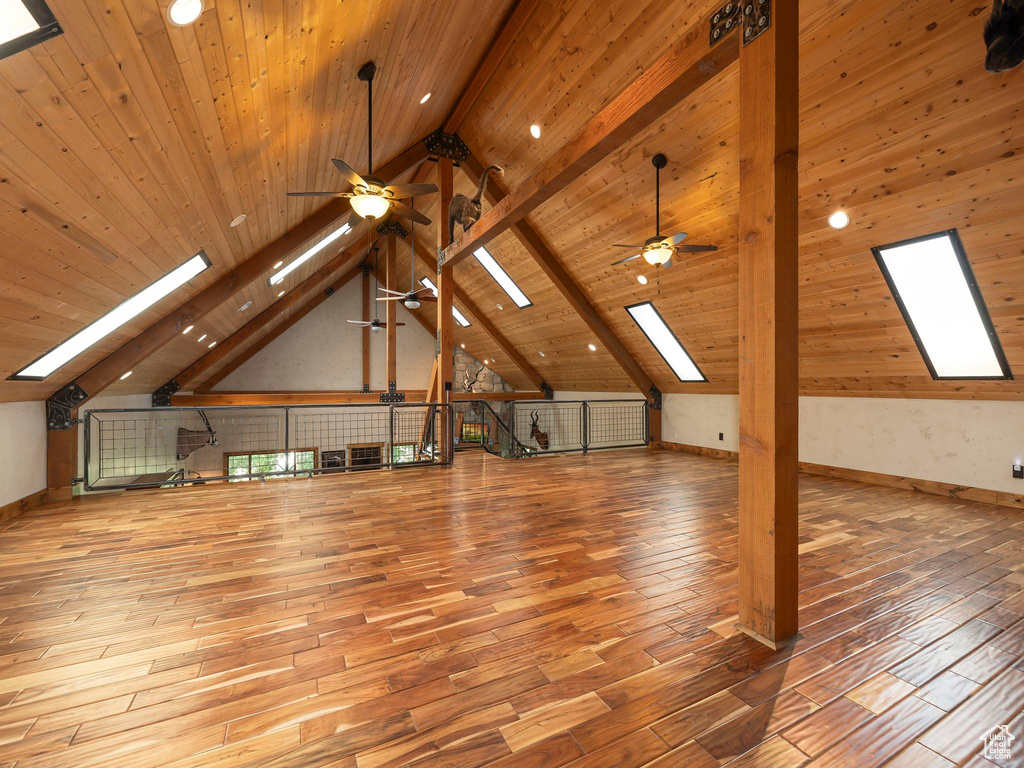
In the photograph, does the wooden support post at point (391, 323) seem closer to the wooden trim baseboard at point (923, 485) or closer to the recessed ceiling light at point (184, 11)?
the wooden trim baseboard at point (923, 485)

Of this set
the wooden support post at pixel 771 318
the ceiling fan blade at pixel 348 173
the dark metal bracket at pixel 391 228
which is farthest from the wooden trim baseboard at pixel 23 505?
the dark metal bracket at pixel 391 228

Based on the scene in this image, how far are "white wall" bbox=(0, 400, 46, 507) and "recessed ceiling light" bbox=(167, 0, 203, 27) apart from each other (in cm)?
381

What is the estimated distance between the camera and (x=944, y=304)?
4117 mm

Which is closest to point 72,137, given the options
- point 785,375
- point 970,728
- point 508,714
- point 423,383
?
point 508,714

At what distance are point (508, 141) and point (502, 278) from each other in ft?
9.95

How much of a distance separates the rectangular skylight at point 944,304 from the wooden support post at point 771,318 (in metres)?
2.93

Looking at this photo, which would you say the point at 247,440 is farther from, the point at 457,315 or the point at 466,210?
the point at 466,210

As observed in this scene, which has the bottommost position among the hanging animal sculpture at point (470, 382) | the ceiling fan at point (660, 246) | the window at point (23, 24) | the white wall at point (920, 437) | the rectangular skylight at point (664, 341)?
the white wall at point (920, 437)

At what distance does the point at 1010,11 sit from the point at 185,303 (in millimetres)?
6902

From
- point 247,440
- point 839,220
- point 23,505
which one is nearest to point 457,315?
point 247,440

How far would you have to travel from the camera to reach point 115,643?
1.99 m

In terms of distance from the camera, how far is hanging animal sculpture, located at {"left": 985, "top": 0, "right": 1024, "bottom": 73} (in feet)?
5.41

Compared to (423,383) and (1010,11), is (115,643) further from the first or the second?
(423,383)

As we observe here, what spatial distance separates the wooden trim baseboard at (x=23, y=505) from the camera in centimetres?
381
